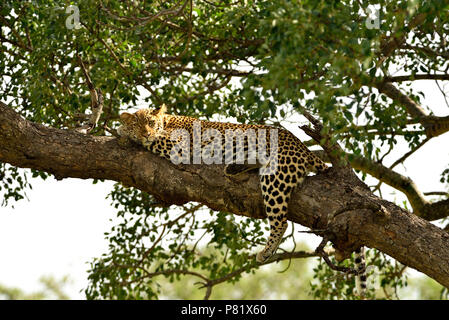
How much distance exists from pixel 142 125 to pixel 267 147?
63.3 inches

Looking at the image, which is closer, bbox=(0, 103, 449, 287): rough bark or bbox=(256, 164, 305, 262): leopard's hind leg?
bbox=(0, 103, 449, 287): rough bark

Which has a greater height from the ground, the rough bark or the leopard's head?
the leopard's head

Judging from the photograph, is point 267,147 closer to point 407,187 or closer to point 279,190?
point 279,190

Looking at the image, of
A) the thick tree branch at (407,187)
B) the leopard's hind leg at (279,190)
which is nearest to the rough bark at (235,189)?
the leopard's hind leg at (279,190)

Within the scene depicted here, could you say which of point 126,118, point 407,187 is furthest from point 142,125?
point 407,187

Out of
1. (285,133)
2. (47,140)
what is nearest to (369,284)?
(285,133)

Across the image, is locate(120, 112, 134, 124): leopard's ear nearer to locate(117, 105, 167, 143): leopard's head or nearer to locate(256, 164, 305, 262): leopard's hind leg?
locate(117, 105, 167, 143): leopard's head

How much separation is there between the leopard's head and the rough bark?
0.36 meters

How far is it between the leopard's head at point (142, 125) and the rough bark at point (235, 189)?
1.17ft

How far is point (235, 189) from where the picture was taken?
704 cm

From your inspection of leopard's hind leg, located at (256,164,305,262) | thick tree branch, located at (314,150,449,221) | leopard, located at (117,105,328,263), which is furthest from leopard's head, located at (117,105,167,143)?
thick tree branch, located at (314,150,449,221)

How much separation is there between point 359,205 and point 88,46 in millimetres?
4086

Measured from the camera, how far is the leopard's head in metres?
7.85

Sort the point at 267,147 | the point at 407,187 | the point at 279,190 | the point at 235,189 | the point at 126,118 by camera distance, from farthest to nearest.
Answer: the point at 407,187, the point at 126,118, the point at 267,147, the point at 235,189, the point at 279,190
